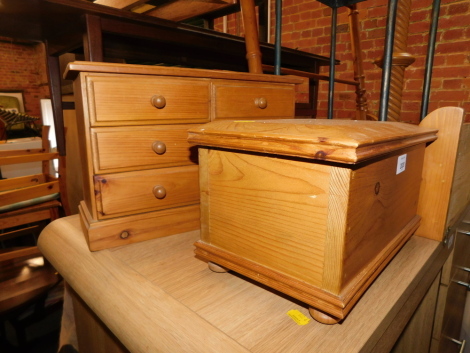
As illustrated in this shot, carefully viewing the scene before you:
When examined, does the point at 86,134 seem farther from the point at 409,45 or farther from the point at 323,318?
the point at 409,45

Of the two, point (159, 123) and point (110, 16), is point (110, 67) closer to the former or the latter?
point (159, 123)

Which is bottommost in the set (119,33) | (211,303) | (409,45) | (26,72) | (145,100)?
(211,303)

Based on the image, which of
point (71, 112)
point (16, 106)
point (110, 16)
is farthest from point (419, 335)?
point (16, 106)

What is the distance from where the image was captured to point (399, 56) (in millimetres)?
839

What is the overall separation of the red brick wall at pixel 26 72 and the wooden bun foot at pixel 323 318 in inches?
Answer: 338

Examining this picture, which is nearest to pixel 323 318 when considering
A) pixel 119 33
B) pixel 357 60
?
pixel 119 33

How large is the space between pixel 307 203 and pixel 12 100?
902cm

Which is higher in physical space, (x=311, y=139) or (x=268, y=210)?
(x=311, y=139)

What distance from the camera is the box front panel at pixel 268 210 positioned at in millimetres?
471

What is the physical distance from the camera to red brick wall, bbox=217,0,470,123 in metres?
2.27

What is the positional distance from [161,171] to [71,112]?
7.17 feet

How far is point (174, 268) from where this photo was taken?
2.16 feet

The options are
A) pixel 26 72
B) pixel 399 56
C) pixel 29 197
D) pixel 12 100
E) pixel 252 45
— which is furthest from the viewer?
pixel 26 72

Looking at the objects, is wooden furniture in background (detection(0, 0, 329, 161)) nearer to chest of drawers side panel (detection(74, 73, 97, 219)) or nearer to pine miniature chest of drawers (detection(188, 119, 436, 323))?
chest of drawers side panel (detection(74, 73, 97, 219))
